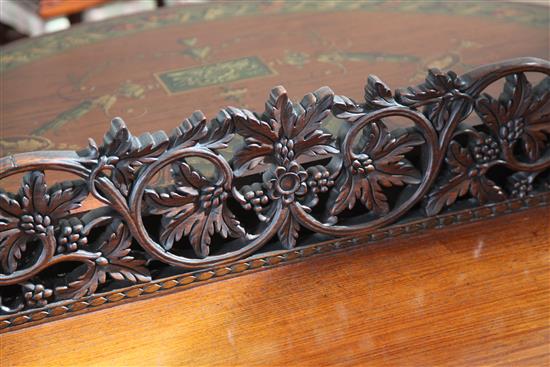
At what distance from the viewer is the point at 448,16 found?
5.76 feet

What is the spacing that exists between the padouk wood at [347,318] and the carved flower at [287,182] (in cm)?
12

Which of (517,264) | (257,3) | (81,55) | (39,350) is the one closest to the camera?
(39,350)

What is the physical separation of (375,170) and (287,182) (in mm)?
123

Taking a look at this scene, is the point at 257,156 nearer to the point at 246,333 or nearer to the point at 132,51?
the point at 246,333

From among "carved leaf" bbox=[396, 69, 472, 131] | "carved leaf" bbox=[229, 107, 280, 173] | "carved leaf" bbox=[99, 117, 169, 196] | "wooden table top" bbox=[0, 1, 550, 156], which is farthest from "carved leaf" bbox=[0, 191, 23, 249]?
"carved leaf" bbox=[396, 69, 472, 131]

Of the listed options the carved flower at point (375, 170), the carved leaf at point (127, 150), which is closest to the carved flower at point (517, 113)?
the carved flower at point (375, 170)

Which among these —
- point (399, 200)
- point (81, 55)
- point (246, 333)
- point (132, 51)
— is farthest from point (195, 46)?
point (246, 333)

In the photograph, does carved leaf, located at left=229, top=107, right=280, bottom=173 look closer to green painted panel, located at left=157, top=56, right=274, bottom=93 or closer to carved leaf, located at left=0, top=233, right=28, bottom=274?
carved leaf, located at left=0, top=233, right=28, bottom=274

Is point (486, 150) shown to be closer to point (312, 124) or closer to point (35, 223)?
point (312, 124)

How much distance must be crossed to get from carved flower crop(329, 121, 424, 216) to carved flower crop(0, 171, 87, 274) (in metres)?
0.34

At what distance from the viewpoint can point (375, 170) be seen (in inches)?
42.1

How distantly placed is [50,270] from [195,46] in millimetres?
789

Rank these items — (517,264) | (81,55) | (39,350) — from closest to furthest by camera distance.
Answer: (39,350) → (517,264) → (81,55)

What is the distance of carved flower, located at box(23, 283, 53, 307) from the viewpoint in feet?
3.20
